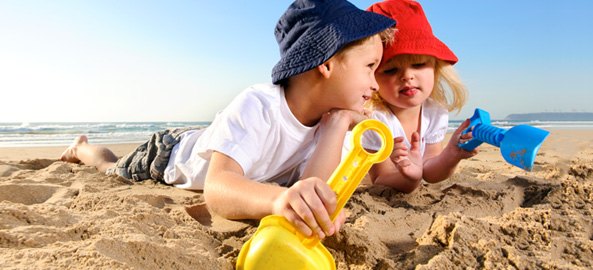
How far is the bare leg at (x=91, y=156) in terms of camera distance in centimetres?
336

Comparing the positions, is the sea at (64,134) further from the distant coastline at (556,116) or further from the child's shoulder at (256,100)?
the distant coastline at (556,116)

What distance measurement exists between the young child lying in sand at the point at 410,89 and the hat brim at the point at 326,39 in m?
0.48

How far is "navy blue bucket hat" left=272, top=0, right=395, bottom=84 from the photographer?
5.93 feet

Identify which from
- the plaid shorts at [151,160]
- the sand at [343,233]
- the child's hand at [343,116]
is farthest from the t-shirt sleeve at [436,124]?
the plaid shorts at [151,160]

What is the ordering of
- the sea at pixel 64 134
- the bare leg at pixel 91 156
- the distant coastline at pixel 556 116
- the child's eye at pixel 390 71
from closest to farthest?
the child's eye at pixel 390 71 < the bare leg at pixel 91 156 < the sea at pixel 64 134 < the distant coastline at pixel 556 116

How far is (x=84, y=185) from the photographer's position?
228 centimetres

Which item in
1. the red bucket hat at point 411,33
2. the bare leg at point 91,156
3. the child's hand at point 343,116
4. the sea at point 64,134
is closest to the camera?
the child's hand at point 343,116

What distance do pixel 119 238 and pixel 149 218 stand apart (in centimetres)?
31

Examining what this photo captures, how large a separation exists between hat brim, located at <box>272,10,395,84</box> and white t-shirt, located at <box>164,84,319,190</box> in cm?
21

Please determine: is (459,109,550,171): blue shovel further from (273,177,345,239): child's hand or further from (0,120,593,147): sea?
(0,120,593,147): sea

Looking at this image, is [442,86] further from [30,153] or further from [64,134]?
[64,134]

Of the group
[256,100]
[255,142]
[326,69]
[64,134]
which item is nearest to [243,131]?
[255,142]

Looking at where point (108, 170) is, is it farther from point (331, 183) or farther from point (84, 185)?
point (331, 183)

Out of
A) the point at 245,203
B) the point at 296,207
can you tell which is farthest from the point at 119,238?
the point at 296,207
